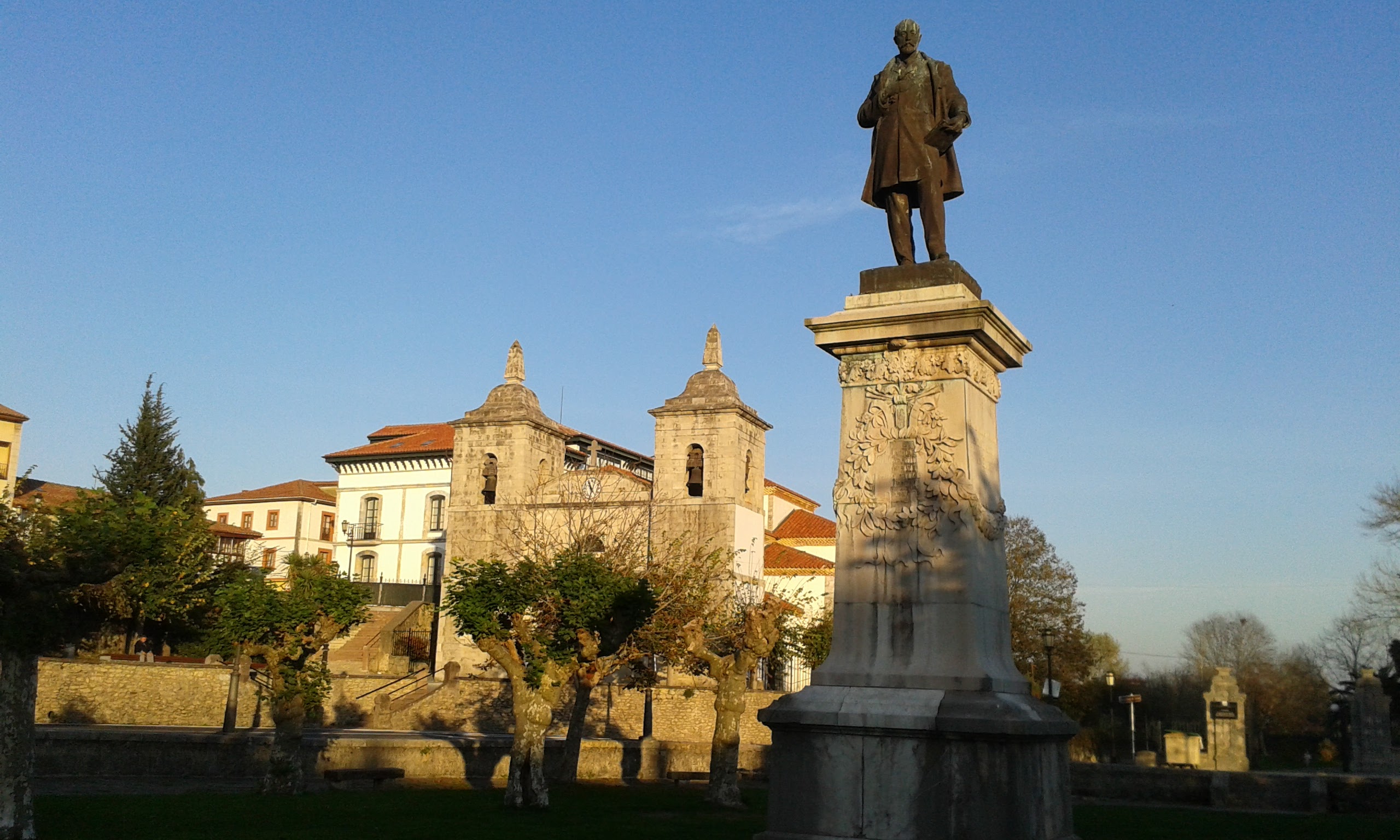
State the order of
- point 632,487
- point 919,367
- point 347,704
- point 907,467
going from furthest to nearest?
1. point 632,487
2. point 347,704
3. point 919,367
4. point 907,467

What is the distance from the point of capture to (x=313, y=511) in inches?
2758

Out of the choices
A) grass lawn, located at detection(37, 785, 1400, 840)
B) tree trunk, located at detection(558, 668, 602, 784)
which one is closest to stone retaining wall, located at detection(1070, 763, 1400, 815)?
grass lawn, located at detection(37, 785, 1400, 840)

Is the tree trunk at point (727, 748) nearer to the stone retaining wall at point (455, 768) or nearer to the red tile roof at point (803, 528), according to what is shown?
the stone retaining wall at point (455, 768)

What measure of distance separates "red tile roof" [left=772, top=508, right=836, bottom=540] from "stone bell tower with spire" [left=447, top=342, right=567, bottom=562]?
17012 millimetres

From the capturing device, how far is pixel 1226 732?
104 ft

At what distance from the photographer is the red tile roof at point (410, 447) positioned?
6106 centimetres

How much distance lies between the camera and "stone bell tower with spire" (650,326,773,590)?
136 ft

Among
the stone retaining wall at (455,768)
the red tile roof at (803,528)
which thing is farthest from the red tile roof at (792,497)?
the stone retaining wall at (455,768)

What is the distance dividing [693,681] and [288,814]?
2094cm

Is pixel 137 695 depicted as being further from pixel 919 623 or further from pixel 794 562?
pixel 919 623

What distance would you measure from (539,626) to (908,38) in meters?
13.2

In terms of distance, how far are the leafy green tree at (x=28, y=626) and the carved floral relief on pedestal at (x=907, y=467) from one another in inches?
346

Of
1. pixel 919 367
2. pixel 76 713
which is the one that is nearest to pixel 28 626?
pixel 919 367

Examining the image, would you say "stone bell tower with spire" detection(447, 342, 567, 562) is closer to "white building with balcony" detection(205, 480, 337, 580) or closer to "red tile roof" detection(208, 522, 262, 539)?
"red tile roof" detection(208, 522, 262, 539)
